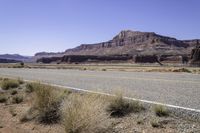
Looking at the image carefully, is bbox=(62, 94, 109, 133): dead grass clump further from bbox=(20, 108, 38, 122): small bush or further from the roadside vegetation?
bbox=(20, 108, 38, 122): small bush

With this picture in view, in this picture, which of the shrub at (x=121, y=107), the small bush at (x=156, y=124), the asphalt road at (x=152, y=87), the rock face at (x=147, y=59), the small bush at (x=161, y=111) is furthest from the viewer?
the rock face at (x=147, y=59)

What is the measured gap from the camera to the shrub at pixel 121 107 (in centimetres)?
827

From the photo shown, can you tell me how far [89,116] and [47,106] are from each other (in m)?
2.51

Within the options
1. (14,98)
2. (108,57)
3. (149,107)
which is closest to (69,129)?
(149,107)

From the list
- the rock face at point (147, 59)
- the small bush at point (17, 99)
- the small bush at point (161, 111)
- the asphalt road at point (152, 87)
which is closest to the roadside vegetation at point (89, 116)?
the small bush at point (161, 111)

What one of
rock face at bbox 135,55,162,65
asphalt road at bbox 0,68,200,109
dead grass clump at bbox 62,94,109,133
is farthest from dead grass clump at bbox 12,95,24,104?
rock face at bbox 135,55,162,65

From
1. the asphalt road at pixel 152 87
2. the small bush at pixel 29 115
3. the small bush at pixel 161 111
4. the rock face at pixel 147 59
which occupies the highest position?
the small bush at pixel 161 111

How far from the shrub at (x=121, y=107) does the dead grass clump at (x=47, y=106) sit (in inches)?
59.9

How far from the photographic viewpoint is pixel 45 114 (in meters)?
8.68

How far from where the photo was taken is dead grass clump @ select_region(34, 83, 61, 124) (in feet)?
28.2

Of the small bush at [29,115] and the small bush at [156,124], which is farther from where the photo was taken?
the small bush at [29,115]

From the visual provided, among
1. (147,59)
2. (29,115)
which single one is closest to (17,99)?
(29,115)

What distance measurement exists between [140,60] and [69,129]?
13018 cm

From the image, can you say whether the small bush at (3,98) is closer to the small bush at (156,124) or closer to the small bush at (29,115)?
the small bush at (29,115)
